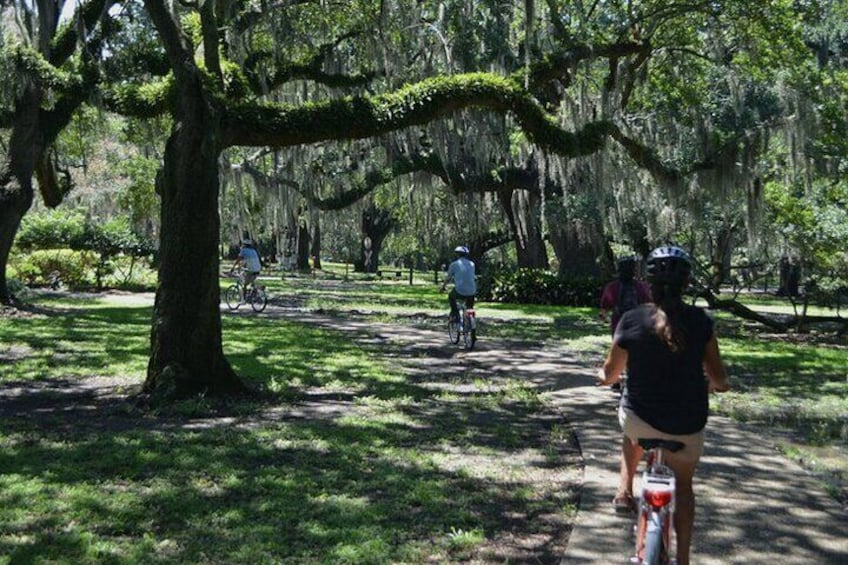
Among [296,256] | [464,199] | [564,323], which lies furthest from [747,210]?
[296,256]

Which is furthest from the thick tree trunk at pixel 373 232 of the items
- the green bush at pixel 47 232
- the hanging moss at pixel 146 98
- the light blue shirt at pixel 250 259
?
the hanging moss at pixel 146 98

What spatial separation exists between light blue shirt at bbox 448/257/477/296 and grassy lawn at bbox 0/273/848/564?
6.58 ft

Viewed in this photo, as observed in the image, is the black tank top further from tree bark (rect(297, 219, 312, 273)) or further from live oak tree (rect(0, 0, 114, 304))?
tree bark (rect(297, 219, 312, 273))

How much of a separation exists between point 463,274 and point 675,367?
11.0 metres

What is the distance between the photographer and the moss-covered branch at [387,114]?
970cm

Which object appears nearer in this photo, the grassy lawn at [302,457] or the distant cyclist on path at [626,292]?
the grassy lawn at [302,457]

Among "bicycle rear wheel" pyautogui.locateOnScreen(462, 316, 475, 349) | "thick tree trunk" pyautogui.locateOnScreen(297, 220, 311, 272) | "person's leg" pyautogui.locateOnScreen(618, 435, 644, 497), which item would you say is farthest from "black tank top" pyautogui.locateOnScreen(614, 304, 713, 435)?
"thick tree trunk" pyautogui.locateOnScreen(297, 220, 311, 272)

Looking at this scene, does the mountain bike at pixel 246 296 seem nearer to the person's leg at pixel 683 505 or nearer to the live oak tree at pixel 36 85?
the live oak tree at pixel 36 85

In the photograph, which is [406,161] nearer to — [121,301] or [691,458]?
[121,301]

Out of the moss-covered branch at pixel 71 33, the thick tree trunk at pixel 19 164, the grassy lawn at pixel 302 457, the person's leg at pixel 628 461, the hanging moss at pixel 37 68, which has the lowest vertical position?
the grassy lawn at pixel 302 457

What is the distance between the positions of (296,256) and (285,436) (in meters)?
57.9

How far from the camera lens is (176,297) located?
9.02 m

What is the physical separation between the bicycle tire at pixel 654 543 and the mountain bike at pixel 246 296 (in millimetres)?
18983

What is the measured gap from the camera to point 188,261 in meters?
9.02
